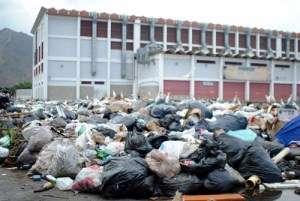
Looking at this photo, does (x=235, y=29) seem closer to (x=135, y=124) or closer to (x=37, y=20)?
(x=37, y=20)

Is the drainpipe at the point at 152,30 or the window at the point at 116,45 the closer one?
the window at the point at 116,45

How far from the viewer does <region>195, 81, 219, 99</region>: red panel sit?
33312 millimetres

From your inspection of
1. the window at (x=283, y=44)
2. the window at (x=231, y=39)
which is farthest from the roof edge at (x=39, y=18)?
the window at (x=283, y=44)

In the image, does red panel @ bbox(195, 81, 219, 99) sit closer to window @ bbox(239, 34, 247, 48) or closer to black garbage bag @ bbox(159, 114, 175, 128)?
window @ bbox(239, 34, 247, 48)

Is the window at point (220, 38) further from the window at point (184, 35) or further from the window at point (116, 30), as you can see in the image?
the window at point (116, 30)

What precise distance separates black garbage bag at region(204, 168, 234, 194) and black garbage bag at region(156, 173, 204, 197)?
0.28 feet

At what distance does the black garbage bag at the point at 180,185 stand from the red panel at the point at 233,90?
31248mm

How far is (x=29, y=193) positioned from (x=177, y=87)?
29.0 meters

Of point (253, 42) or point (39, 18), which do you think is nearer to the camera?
point (39, 18)

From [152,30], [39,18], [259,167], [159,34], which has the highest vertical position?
[39,18]

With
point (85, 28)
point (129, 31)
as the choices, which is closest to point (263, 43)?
point (129, 31)

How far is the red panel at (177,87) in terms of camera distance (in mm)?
31922

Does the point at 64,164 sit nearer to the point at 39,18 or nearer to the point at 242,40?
the point at 39,18

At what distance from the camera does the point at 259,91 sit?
1435 inches
